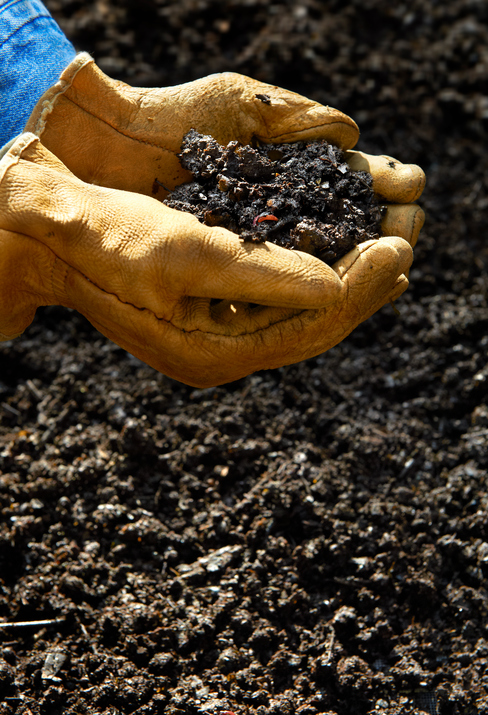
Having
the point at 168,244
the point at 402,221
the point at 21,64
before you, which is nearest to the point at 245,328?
the point at 168,244

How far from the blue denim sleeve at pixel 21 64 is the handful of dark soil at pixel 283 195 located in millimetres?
413

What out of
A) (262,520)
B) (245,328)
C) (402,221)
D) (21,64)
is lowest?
(262,520)

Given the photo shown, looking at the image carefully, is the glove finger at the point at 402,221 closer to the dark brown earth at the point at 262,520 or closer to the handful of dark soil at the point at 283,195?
the handful of dark soil at the point at 283,195

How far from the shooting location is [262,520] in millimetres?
1890

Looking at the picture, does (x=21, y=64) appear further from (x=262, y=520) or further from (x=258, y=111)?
(x=262, y=520)

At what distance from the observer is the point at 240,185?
139 cm

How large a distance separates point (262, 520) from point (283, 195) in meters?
1.07

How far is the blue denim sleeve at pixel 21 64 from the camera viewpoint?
147 centimetres

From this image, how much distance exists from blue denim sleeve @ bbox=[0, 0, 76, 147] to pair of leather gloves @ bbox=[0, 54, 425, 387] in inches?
2.2

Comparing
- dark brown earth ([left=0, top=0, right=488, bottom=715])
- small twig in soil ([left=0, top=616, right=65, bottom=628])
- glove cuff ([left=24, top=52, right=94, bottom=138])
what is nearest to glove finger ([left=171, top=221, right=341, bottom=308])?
glove cuff ([left=24, top=52, right=94, bottom=138])

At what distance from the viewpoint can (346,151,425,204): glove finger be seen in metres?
1.51

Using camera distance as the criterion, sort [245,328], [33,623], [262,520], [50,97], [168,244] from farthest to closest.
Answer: [262,520] < [33,623] < [50,97] < [245,328] < [168,244]

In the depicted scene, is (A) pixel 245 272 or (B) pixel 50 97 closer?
(A) pixel 245 272

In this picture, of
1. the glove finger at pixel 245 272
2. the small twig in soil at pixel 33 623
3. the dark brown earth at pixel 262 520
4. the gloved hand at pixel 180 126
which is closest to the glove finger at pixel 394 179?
the gloved hand at pixel 180 126
